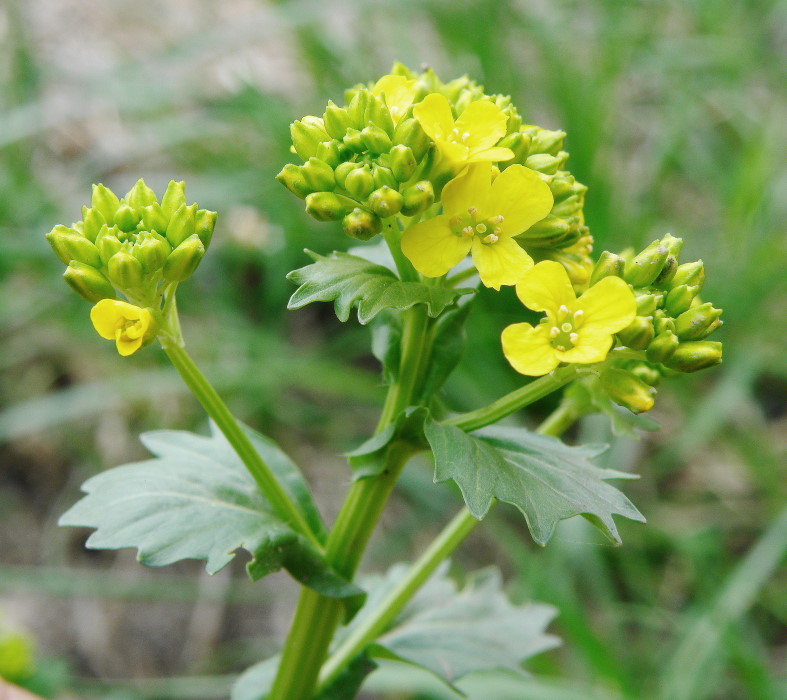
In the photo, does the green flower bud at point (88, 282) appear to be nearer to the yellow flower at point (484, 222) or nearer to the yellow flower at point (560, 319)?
the yellow flower at point (484, 222)

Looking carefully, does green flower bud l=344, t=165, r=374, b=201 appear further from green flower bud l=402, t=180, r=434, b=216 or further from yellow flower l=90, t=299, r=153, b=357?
yellow flower l=90, t=299, r=153, b=357

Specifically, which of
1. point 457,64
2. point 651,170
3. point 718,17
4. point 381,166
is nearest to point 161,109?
point 457,64

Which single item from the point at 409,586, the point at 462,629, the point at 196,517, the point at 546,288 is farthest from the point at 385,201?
the point at 462,629

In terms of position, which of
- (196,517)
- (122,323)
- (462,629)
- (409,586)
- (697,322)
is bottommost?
(462,629)

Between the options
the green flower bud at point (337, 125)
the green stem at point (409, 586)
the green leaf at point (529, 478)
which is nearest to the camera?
the green leaf at point (529, 478)

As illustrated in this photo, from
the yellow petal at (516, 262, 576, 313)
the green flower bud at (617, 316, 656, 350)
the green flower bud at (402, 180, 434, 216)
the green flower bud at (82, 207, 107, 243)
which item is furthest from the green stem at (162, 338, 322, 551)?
the green flower bud at (617, 316, 656, 350)

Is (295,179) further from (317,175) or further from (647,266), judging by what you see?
(647,266)

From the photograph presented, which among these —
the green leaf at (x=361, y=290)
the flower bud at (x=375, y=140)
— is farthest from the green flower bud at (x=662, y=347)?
the flower bud at (x=375, y=140)
